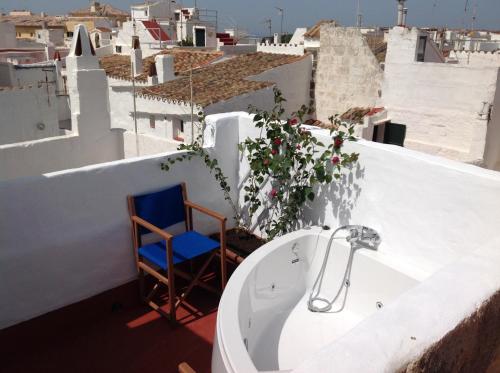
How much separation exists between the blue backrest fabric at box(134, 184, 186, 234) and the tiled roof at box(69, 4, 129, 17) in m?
44.7

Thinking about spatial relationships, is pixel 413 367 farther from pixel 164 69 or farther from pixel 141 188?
pixel 164 69

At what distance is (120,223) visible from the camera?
12.9 ft

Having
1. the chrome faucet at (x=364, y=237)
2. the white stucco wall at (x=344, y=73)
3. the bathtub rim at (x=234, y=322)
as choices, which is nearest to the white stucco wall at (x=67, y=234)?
the bathtub rim at (x=234, y=322)

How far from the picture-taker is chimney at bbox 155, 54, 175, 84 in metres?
11.8

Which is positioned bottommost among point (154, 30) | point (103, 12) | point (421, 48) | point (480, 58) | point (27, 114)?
point (27, 114)

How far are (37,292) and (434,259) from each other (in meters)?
3.00

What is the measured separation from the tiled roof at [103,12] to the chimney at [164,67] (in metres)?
36.2

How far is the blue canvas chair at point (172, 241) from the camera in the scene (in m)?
3.74

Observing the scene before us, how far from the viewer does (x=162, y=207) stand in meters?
4.08

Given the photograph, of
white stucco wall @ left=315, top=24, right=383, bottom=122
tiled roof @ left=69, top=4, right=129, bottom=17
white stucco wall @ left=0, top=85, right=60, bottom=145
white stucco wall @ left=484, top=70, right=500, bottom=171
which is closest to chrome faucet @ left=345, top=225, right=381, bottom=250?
white stucco wall @ left=0, top=85, right=60, bottom=145

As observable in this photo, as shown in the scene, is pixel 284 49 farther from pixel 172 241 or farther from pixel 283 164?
pixel 172 241

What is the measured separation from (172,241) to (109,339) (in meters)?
0.90

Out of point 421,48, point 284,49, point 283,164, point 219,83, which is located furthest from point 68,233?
point 284,49

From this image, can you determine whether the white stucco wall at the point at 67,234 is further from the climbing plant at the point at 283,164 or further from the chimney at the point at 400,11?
the chimney at the point at 400,11
